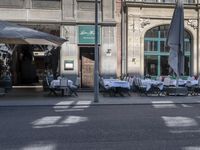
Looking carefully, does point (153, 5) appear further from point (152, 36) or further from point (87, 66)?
point (87, 66)

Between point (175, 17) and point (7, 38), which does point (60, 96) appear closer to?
point (7, 38)

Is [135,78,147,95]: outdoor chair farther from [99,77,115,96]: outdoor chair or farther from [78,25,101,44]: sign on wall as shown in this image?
[78,25,101,44]: sign on wall

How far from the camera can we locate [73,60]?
88.9ft

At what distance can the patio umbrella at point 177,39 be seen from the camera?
76.9ft

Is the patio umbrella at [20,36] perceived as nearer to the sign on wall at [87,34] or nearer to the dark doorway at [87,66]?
the sign on wall at [87,34]

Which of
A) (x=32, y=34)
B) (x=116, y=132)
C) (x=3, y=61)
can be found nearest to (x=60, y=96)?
(x=32, y=34)

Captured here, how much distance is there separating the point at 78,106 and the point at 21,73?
1406 cm

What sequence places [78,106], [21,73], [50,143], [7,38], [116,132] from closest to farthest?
[50,143], [116,132], [78,106], [7,38], [21,73]

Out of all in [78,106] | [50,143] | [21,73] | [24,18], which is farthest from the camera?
[21,73]

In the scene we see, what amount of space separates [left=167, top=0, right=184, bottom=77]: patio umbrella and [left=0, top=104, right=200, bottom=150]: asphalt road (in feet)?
27.7

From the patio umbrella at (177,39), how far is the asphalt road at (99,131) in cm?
845

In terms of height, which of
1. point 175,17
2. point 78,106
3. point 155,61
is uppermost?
point 175,17

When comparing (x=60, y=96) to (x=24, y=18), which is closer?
(x=60, y=96)

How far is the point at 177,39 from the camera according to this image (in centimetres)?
2359
